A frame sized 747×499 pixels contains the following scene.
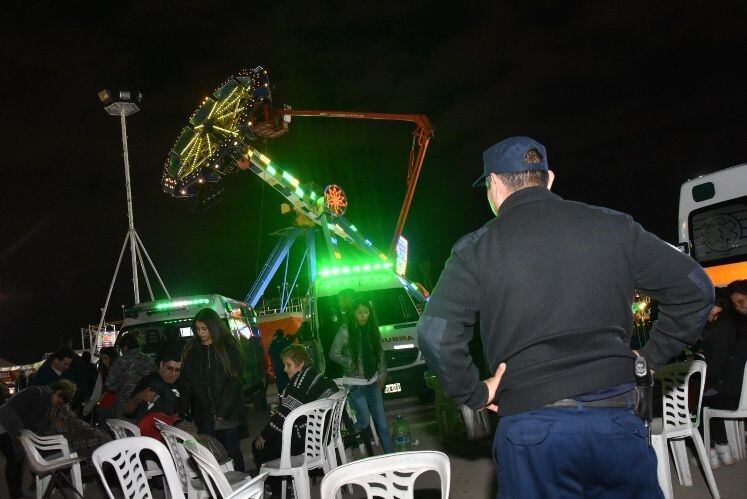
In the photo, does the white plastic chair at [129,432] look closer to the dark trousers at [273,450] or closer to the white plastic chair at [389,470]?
the dark trousers at [273,450]

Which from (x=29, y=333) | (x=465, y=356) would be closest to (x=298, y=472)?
(x=465, y=356)

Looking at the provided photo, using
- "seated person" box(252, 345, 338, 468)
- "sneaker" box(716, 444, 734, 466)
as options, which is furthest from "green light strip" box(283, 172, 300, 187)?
"sneaker" box(716, 444, 734, 466)

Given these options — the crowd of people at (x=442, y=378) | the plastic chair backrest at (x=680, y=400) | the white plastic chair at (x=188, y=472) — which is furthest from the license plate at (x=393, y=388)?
the plastic chair backrest at (x=680, y=400)

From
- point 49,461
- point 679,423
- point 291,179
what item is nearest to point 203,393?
point 49,461

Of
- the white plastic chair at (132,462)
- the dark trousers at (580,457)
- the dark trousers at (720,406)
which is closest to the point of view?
the dark trousers at (580,457)

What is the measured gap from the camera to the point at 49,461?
22.6 feet

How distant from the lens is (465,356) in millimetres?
2275

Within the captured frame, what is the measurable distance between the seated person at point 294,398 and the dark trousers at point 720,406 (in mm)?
3613

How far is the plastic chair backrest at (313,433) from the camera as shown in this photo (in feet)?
17.8

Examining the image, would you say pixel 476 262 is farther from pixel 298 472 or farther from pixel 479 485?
pixel 479 485

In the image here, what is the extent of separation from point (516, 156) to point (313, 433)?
399 centimetres

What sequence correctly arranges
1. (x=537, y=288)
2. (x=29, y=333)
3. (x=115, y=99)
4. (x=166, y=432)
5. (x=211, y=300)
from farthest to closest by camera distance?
(x=29, y=333) < (x=115, y=99) < (x=211, y=300) < (x=166, y=432) < (x=537, y=288)

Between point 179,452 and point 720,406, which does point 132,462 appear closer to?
point 179,452

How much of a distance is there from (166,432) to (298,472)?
1.22 m
